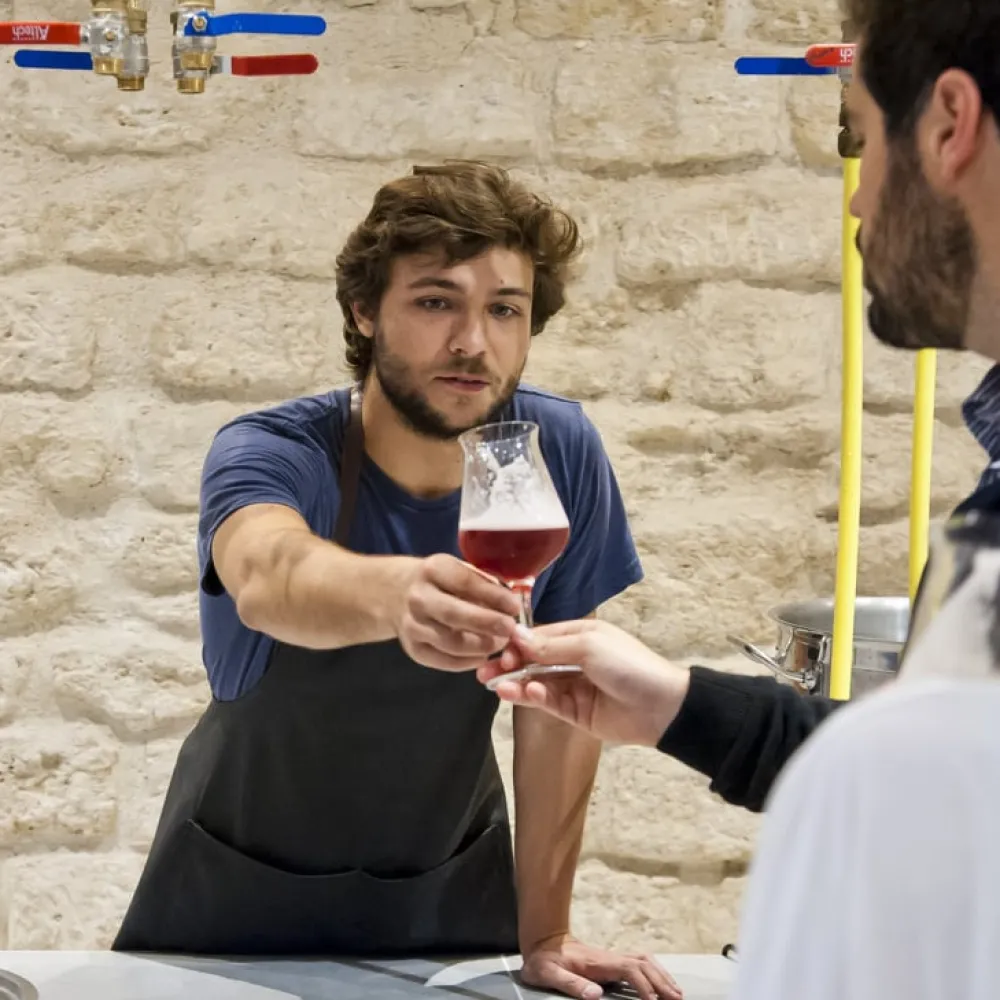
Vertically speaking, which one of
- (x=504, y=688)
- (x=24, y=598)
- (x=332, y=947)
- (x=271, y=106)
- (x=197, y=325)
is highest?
(x=271, y=106)

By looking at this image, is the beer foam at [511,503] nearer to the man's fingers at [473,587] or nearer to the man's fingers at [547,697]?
the man's fingers at [473,587]

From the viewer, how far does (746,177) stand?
2.47 metres

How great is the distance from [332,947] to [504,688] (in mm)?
575

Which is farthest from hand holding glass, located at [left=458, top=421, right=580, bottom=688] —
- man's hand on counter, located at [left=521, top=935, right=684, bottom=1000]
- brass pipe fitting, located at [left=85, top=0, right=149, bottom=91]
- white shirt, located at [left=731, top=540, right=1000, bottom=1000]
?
white shirt, located at [left=731, top=540, right=1000, bottom=1000]

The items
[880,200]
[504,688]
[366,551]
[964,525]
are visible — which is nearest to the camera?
[964,525]

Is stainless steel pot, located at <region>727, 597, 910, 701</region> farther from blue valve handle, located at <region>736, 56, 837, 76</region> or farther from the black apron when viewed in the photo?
blue valve handle, located at <region>736, 56, 837, 76</region>

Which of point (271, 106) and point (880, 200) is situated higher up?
point (271, 106)

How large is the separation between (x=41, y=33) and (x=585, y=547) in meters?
0.88

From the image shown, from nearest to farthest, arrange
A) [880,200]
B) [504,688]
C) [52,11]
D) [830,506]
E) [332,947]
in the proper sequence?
1. [880,200]
2. [504,688]
3. [332,947]
4. [52,11]
5. [830,506]

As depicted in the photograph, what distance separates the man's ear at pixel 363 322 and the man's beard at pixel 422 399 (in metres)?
0.11

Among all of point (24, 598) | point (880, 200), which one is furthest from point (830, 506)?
point (880, 200)

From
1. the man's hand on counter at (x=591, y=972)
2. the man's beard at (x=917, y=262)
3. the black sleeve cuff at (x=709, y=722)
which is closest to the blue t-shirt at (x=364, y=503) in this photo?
the man's hand on counter at (x=591, y=972)

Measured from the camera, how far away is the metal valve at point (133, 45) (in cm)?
164

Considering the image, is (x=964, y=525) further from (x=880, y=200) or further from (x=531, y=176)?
(x=531, y=176)
